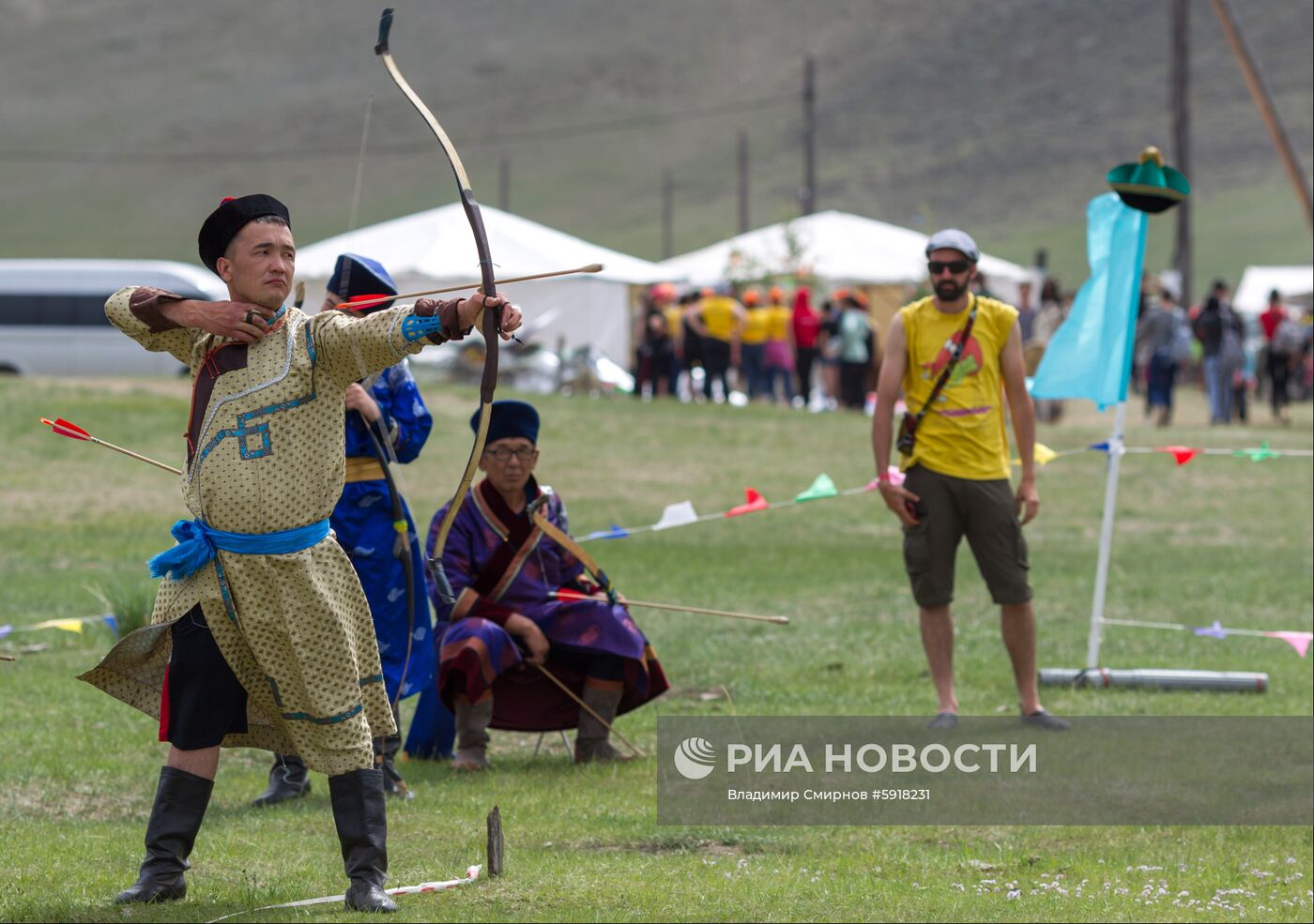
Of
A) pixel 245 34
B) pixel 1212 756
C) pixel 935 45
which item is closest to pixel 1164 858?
pixel 1212 756

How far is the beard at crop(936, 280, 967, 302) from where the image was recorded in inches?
284

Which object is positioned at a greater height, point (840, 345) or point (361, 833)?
point (840, 345)

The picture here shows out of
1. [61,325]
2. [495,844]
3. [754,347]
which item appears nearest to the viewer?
[495,844]

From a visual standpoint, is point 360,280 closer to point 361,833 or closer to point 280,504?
point 280,504

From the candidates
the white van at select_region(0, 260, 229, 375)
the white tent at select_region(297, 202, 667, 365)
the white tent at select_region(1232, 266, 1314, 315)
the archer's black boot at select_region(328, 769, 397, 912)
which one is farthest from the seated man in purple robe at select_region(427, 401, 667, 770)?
the white tent at select_region(1232, 266, 1314, 315)

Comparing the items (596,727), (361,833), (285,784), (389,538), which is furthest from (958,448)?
(361,833)

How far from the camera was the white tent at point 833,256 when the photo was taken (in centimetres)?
3077

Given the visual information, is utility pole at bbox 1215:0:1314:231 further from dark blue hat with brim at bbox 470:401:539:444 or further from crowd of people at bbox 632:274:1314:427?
crowd of people at bbox 632:274:1314:427

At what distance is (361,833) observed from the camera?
4.62 metres

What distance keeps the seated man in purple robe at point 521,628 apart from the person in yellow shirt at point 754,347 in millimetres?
17957

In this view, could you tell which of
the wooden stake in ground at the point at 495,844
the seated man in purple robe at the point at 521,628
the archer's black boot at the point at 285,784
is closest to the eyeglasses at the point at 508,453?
the seated man in purple robe at the point at 521,628

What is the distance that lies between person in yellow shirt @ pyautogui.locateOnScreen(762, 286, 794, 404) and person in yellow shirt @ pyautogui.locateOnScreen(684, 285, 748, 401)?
417mm

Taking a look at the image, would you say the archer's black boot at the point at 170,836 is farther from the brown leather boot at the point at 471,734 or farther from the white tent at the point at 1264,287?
the white tent at the point at 1264,287

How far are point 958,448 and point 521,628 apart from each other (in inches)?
74.4
